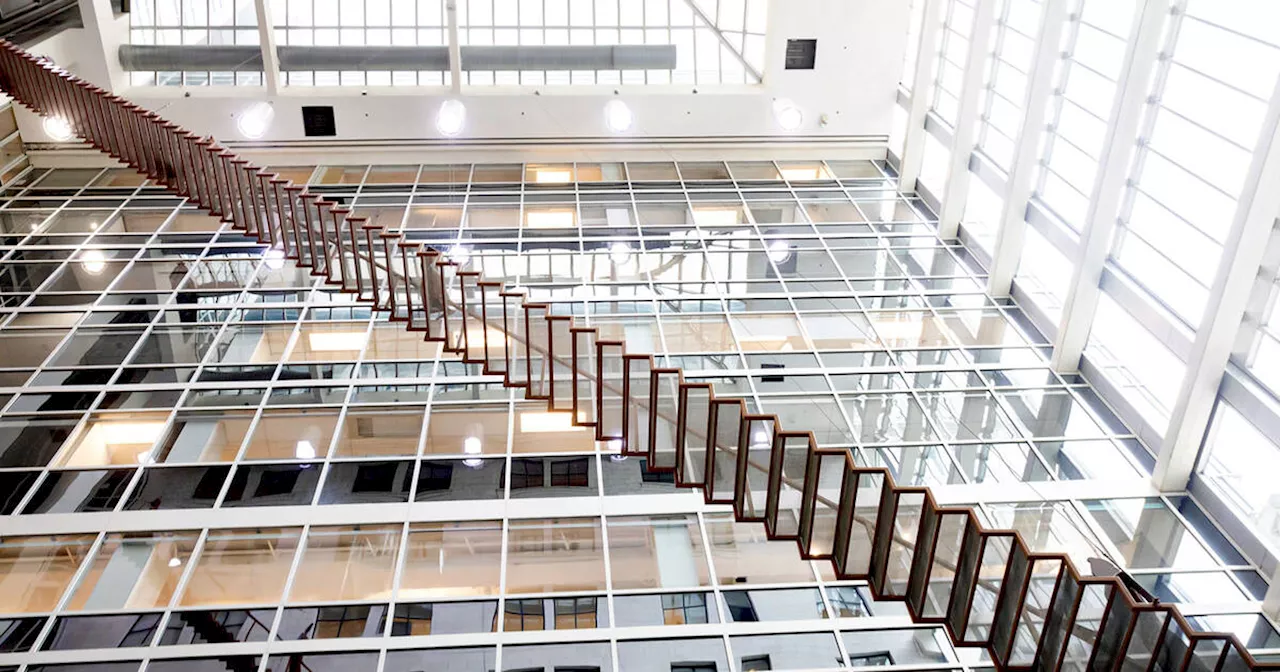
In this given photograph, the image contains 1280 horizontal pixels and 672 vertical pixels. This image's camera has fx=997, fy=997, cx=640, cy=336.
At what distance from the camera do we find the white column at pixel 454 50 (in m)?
24.2

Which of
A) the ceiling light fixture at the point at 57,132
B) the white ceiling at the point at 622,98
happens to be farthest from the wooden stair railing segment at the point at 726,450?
the white ceiling at the point at 622,98

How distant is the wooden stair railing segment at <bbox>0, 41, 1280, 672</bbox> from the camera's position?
9547 millimetres

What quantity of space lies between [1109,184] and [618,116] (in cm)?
1331

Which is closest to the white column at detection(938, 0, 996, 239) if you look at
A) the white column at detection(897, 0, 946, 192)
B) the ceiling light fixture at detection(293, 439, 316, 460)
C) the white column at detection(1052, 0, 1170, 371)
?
the white column at detection(897, 0, 946, 192)

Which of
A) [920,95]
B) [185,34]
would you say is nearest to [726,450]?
[920,95]

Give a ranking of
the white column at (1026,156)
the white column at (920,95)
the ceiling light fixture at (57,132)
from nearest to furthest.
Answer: the white column at (1026,156) < the white column at (920,95) < the ceiling light fixture at (57,132)

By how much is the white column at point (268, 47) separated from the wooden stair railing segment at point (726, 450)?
22.2ft

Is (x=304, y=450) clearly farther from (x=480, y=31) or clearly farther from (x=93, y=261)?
(x=480, y=31)

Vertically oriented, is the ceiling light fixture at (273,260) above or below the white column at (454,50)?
below

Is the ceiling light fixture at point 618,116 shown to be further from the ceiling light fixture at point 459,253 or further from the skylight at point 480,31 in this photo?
the ceiling light fixture at point 459,253

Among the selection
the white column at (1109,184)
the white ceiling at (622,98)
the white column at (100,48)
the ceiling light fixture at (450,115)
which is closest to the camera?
the white column at (1109,184)

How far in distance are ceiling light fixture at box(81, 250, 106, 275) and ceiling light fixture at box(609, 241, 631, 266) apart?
10394 millimetres

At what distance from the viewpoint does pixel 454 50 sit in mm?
24688

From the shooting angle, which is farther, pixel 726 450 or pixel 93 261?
pixel 93 261
